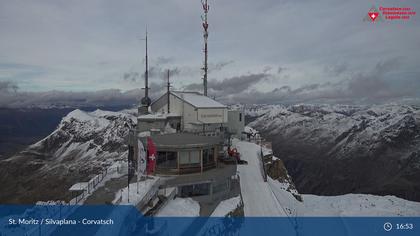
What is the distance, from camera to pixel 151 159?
93.5 feet

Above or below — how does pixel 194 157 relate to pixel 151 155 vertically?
below

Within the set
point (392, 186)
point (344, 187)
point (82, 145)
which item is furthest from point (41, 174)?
point (392, 186)

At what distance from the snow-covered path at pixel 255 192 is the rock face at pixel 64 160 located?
80650mm

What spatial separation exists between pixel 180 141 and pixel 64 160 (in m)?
147

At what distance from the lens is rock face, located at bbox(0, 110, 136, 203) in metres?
126

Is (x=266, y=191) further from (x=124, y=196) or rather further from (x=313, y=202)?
(x=313, y=202)

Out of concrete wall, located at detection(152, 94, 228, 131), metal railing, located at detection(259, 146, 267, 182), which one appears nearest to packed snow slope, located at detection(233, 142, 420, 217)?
metal railing, located at detection(259, 146, 267, 182)

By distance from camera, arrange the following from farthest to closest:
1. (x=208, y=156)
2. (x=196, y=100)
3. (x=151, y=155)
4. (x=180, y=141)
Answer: (x=196, y=100)
(x=208, y=156)
(x=180, y=141)
(x=151, y=155)

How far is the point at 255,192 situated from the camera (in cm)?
3356

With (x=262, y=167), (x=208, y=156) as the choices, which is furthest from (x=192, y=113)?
(x=262, y=167)

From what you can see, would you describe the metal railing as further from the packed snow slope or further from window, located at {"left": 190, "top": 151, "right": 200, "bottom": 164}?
window, located at {"left": 190, "top": 151, "right": 200, "bottom": 164}

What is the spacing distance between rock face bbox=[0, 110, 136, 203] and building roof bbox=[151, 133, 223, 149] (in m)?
84.2

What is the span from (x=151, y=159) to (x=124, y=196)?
204 inches

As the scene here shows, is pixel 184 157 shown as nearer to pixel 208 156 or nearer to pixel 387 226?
pixel 208 156
